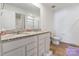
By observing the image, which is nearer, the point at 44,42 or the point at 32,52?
the point at 32,52

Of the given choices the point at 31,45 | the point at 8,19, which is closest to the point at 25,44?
the point at 31,45

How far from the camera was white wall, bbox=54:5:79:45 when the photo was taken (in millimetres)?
1119

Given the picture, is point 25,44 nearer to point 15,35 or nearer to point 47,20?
point 15,35

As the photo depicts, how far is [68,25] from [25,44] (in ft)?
1.71

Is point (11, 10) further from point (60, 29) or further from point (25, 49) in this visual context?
point (60, 29)

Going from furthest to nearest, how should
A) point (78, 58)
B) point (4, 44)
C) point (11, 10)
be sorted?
point (11, 10), point (4, 44), point (78, 58)

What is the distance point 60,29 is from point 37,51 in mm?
360

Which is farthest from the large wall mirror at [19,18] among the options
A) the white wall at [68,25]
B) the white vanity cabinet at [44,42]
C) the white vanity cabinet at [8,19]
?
the white wall at [68,25]

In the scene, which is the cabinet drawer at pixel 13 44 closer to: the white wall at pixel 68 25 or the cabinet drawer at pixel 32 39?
the cabinet drawer at pixel 32 39

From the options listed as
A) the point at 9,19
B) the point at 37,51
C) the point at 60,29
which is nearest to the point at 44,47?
the point at 37,51

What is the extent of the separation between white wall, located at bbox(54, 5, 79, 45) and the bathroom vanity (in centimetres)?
16

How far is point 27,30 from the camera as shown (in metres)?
1.23

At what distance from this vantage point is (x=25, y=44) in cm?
116

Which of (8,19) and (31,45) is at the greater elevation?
(8,19)
